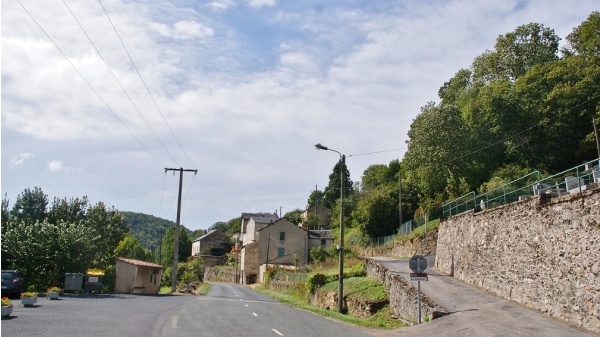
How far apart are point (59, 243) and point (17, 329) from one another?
25.4 meters

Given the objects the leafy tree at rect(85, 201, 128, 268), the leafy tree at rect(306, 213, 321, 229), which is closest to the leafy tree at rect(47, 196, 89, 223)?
the leafy tree at rect(85, 201, 128, 268)

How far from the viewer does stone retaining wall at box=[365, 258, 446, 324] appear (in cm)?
1872

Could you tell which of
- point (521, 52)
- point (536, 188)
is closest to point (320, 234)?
point (521, 52)

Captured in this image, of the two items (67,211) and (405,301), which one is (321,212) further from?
Result: (405,301)

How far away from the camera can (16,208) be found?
174 ft

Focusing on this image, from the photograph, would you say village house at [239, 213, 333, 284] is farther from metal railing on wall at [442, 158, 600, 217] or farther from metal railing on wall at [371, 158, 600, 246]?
metal railing on wall at [442, 158, 600, 217]

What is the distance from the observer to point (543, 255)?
17797 millimetres

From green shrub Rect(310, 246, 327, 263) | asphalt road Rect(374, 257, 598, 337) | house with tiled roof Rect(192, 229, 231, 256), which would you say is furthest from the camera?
house with tiled roof Rect(192, 229, 231, 256)

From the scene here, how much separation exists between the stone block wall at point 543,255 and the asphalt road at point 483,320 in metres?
0.54

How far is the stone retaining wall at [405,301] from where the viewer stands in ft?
61.4

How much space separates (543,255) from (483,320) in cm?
357

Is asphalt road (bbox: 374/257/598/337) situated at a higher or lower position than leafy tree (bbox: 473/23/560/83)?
lower

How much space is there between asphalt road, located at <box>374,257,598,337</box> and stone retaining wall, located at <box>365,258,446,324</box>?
0.59 m

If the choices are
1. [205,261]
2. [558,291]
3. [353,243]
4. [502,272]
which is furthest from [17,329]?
[205,261]
